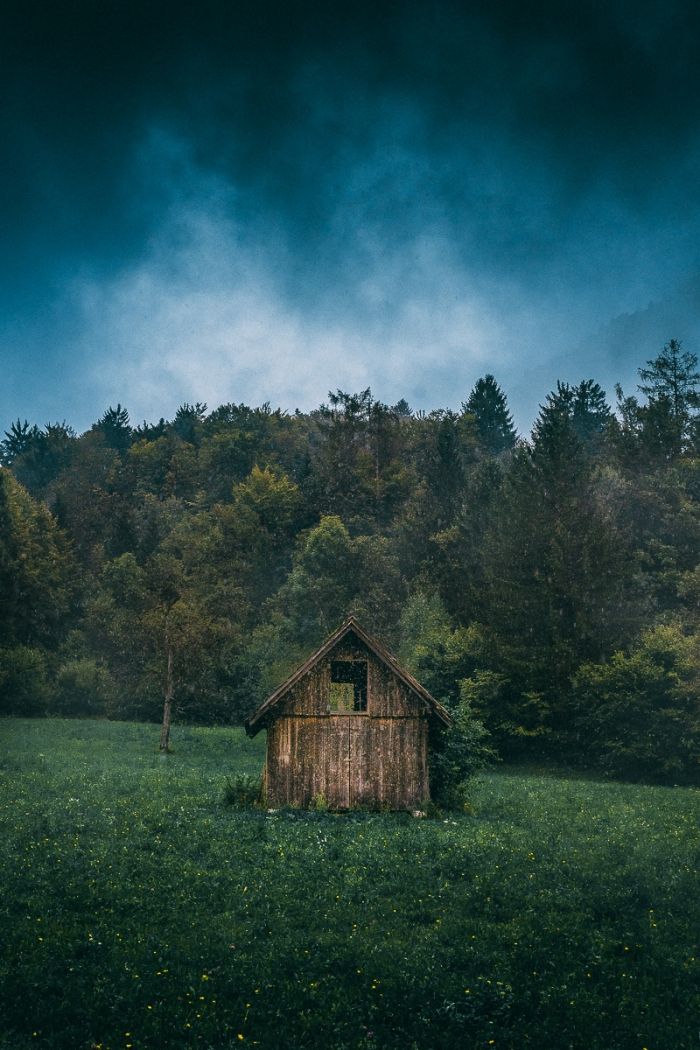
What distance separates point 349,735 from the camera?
2583cm

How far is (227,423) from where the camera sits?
11481 cm

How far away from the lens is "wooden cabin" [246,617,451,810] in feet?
83.5

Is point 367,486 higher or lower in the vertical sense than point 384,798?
higher

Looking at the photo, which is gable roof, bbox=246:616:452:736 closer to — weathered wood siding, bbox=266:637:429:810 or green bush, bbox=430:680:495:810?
weathered wood siding, bbox=266:637:429:810

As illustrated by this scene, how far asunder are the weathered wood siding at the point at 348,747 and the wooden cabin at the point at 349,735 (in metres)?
0.03

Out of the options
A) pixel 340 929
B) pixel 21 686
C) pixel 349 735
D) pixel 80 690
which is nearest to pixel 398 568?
pixel 80 690

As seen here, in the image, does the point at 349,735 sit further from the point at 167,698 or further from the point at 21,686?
the point at 21,686

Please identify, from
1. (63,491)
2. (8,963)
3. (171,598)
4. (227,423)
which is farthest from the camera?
(227,423)

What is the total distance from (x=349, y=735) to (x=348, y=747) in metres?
0.40

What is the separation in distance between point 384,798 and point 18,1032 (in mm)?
16503

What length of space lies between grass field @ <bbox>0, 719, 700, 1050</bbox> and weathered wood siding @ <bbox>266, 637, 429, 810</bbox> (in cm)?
130

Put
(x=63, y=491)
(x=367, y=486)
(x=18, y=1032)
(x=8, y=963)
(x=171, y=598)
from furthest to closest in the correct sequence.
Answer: (x=63, y=491) → (x=367, y=486) → (x=171, y=598) → (x=8, y=963) → (x=18, y=1032)

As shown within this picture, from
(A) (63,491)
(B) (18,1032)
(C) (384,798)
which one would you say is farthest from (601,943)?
(A) (63,491)

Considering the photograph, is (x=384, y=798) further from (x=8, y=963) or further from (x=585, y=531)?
(x=585, y=531)
